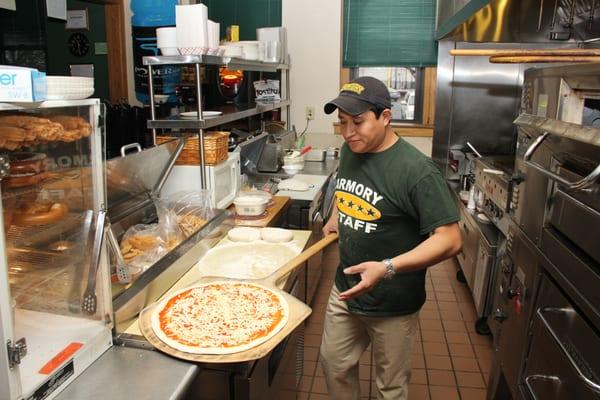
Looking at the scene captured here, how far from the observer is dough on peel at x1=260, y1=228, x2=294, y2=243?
2.38m

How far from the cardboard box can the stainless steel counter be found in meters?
0.72

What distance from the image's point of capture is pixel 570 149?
1629 millimetres

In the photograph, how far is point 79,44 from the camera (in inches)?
177

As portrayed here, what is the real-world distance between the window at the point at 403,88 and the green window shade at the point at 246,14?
3.16ft

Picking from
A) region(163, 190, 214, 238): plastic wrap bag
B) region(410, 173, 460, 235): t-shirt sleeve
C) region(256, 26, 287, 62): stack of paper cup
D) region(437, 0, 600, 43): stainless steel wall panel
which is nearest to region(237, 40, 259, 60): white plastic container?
region(256, 26, 287, 62): stack of paper cup

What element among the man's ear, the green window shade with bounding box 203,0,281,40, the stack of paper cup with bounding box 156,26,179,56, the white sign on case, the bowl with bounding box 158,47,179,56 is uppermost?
the green window shade with bounding box 203,0,281,40

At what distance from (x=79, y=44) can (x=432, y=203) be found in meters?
4.05

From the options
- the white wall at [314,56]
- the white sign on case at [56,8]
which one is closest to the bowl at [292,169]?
the white wall at [314,56]

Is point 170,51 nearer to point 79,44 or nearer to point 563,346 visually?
point 563,346

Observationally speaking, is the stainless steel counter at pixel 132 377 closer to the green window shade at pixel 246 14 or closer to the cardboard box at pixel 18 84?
the cardboard box at pixel 18 84

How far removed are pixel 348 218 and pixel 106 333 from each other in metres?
0.89

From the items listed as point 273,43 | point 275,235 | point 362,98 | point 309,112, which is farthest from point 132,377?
point 309,112

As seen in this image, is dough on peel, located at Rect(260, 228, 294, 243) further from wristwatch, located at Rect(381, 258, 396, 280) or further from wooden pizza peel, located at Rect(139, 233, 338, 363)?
wristwatch, located at Rect(381, 258, 396, 280)

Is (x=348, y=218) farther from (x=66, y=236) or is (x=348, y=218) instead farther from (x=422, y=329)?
(x=422, y=329)
